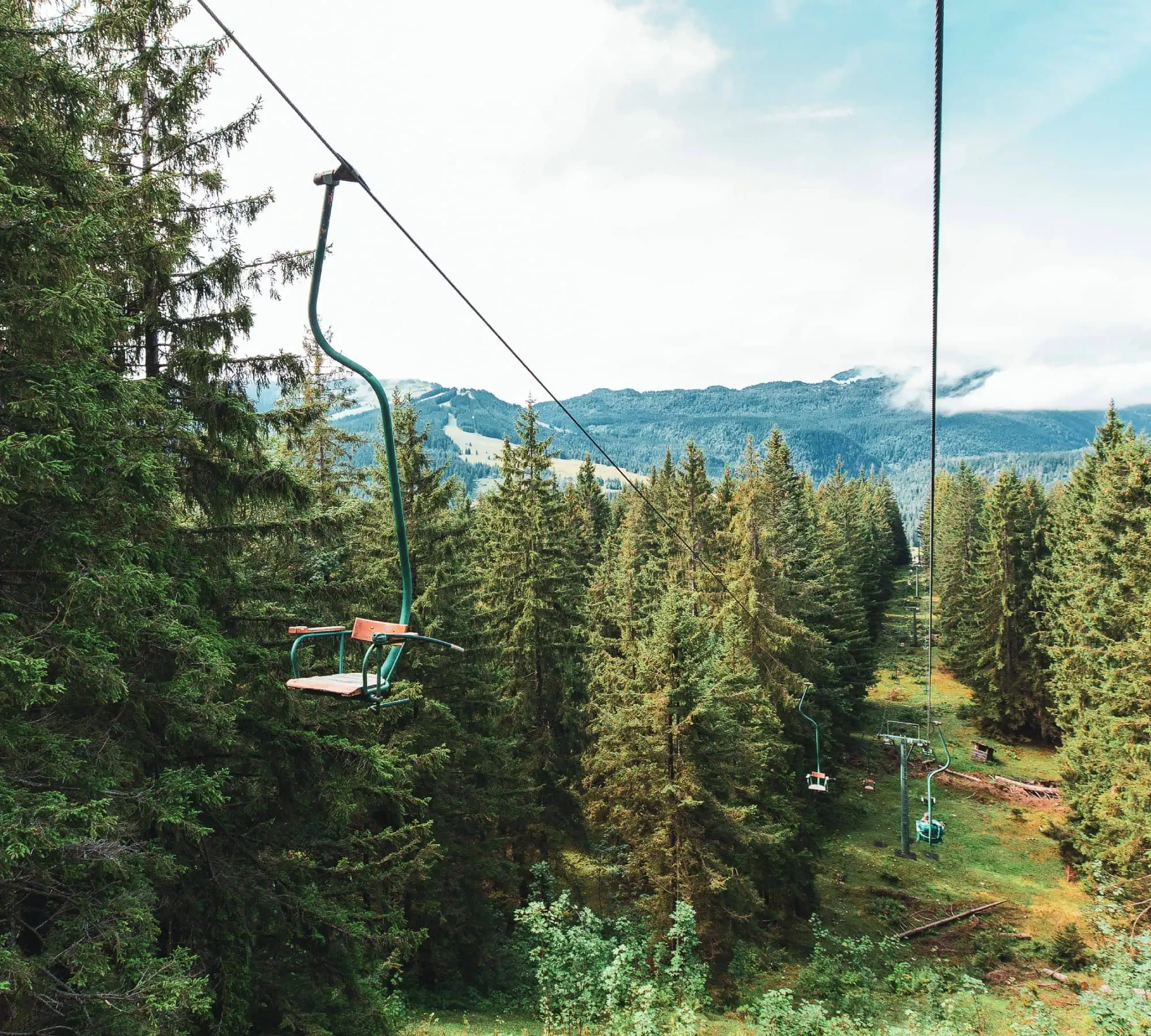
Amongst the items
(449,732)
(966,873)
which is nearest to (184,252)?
(449,732)

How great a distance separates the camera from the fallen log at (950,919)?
77.0 ft

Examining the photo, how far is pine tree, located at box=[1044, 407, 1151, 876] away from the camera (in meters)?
20.2

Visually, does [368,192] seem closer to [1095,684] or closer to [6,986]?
[6,986]

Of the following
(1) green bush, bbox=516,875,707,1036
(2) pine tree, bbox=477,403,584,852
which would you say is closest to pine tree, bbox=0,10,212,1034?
(1) green bush, bbox=516,875,707,1036

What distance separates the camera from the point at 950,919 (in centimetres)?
2458

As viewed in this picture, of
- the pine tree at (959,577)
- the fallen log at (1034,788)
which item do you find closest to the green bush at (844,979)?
the fallen log at (1034,788)

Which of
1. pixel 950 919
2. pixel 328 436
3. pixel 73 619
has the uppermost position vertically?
pixel 328 436

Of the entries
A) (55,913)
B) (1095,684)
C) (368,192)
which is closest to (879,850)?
(1095,684)

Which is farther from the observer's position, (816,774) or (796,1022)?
(816,774)

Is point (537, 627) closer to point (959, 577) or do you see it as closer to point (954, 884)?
point (954, 884)

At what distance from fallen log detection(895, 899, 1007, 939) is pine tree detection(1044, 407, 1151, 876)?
361 cm

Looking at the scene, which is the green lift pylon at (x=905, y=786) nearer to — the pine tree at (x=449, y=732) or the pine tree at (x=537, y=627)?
the pine tree at (x=537, y=627)

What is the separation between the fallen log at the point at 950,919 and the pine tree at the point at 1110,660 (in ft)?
11.9

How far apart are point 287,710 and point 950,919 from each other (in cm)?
2531
